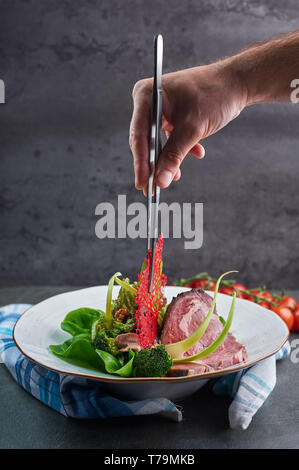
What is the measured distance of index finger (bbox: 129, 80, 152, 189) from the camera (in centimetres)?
156

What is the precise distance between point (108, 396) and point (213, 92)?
101cm

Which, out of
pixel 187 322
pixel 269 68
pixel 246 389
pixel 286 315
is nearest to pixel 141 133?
pixel 269 68

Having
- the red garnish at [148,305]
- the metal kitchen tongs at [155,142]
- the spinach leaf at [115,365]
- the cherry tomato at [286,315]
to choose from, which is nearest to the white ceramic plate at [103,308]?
the spinach leaf at [115,365]

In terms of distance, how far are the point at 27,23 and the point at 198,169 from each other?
128 cm

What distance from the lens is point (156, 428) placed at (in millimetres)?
1262

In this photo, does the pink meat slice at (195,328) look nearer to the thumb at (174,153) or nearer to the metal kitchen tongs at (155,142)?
the metal kitchen tongs at (155,142)

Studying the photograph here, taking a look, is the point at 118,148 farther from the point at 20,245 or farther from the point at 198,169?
the point at 20,245

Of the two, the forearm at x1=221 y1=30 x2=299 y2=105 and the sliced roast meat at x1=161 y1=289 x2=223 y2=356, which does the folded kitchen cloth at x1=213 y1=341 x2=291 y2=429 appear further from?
the forearm at x1=221 y1=30 x2=299 y2=105

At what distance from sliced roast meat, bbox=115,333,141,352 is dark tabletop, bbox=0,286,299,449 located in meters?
0.18

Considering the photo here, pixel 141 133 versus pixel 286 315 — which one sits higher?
pixel 141 133

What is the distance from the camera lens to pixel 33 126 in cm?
289

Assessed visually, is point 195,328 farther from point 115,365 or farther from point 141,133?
point 141,133

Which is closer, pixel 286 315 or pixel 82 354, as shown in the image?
pixel 82 354

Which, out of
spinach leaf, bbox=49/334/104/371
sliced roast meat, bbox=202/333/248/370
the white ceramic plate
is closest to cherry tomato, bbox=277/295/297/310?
the white ceramic plate
